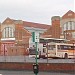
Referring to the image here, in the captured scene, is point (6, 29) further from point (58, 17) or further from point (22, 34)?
point (58, 17)

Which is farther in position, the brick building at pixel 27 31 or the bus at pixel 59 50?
the brick building at pixel 27 31

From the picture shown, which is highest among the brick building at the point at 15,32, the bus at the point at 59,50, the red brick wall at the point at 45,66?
the brick building at the point at 15,32

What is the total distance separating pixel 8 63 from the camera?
106ft

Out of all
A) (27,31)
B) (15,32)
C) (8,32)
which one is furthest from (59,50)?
(8,32)

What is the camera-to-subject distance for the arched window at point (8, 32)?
73125 mm

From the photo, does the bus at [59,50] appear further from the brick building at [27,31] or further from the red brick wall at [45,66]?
the brick building at [27,31]

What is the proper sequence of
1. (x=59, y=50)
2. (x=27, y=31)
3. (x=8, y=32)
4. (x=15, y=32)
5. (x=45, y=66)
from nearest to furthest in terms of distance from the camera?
(x=45, y=66) → (x=59, y=50) → (x=27, y=31) → (x=15, y=32) → (x=8, y=32)

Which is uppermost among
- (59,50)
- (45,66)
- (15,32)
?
(15,32)

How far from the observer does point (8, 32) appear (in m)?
73.9

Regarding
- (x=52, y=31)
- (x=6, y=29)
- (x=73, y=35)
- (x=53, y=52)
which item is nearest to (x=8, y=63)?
(x=53, y=52)

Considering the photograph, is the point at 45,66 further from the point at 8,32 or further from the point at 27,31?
the point at 8,32

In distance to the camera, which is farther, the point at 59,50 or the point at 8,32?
the point at 8,32

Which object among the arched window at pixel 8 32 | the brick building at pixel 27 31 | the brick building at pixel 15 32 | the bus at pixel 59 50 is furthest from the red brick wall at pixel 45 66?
the arched window at pixel 8 32

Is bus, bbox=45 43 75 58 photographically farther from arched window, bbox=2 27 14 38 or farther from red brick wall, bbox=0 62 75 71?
arched window, bbox=2 27 14 38
